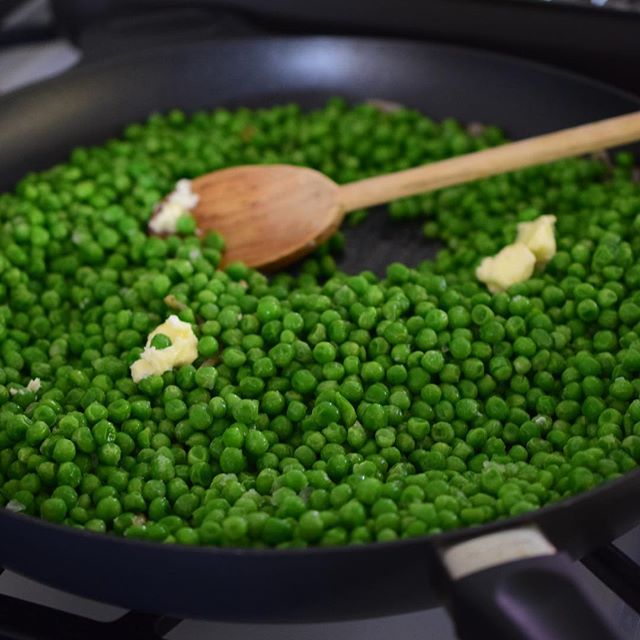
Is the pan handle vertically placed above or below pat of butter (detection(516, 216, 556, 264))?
below

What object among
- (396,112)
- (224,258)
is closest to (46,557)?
(224,258)

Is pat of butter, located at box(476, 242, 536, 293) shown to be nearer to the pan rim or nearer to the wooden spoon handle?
the wooden spoon handle

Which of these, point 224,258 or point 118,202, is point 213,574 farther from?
point 118,202

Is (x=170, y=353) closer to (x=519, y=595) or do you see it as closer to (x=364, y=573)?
(x=364, y=573)

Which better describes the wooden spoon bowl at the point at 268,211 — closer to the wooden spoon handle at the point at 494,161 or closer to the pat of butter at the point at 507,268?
the wooden spoon handle at the point at 494,161

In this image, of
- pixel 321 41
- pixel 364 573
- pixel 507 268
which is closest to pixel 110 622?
pixel 364 573

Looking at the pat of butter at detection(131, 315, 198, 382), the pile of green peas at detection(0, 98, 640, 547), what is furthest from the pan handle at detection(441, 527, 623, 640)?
the pat of butter at detection(131, 315, 198, 382)

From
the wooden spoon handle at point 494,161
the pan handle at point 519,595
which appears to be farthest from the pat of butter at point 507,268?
the pan handle at point 519,595
